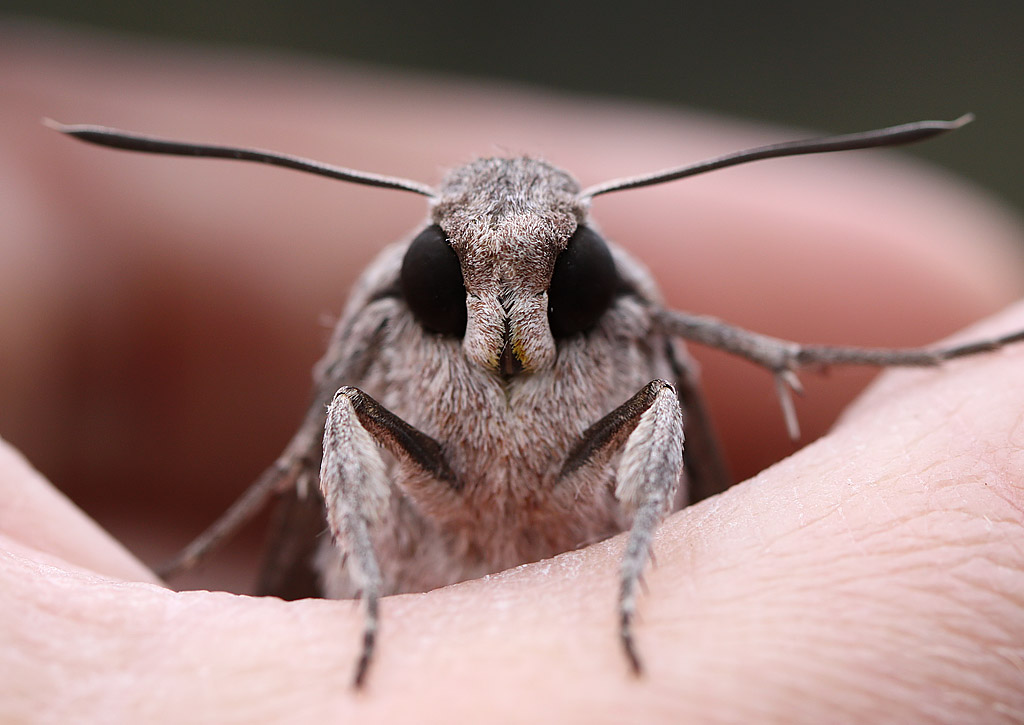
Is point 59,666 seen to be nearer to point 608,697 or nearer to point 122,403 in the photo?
point 608,697

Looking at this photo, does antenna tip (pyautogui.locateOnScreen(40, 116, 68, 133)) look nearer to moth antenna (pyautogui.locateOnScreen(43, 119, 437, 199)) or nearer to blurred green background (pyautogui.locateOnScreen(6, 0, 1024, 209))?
moth antenna (pyautogui.locateOnScreen(43, 119, 437, 199))

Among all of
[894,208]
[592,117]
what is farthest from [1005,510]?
[592,117]

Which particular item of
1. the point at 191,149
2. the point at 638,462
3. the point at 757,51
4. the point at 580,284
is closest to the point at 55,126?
the point at 191,149

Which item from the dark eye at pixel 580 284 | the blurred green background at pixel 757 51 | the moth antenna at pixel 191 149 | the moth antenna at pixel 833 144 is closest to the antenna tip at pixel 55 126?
the moth antenna at pixel 191 149

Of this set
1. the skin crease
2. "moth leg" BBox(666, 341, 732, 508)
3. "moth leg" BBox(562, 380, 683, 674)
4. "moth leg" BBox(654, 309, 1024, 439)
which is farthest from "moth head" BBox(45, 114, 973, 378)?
"moth leg" BBox(666, 341, 732, 508)

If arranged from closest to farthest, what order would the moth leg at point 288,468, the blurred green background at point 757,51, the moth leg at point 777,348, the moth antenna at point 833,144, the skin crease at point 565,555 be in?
the skin crease at point 565,555 < the moth antenna at point 833,144 < the moth leg at point 288,468 < the moth leg at point 777,348 < the blurred green background at point 757,51

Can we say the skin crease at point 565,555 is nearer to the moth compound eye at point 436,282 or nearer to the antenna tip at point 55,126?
the moth compound eye at point 436,282

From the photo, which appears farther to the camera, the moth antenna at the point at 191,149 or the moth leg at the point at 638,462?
the moth antenna at the point at 191,149

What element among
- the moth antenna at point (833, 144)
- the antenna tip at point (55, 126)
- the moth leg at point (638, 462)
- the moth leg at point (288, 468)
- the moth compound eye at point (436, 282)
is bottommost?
the moth leg at point (288, 468)

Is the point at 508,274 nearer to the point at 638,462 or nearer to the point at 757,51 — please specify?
the point at 638,462
